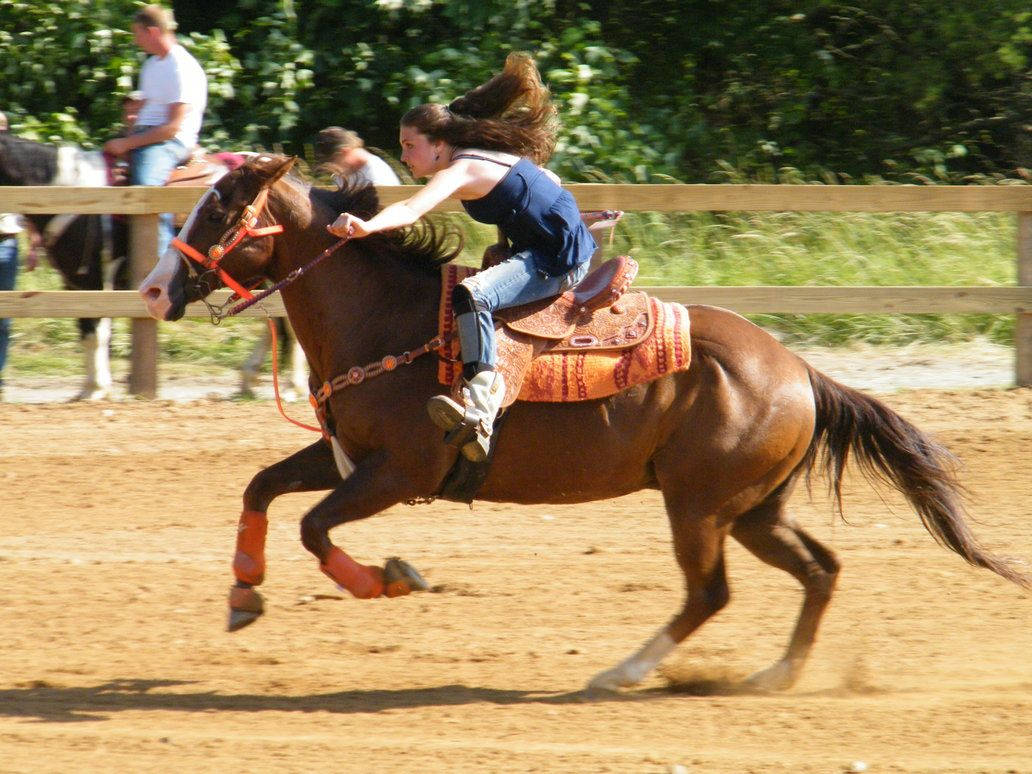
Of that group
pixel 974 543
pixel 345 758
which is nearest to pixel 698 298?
pixel 974 543

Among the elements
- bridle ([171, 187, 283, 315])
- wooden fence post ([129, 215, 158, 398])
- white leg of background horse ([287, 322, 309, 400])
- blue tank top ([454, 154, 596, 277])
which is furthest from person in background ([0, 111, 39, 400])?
blue tank top ([454, 154, 596, 277])

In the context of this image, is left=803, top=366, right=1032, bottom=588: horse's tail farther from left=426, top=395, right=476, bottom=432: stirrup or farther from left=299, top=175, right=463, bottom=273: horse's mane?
left=299, top=175, right=463, bottom=273: horse's mane

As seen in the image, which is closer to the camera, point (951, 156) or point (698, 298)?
point (698, 298)

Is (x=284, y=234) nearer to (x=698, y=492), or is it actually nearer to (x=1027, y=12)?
(x=698, y=492)

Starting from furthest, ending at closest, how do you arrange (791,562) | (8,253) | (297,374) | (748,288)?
(8,253) → (297,374) → (748,288) → (791,562)

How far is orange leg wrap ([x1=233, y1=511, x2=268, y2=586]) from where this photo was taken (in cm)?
524

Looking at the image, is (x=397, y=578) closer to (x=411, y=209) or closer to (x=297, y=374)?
(x=411, y=209)

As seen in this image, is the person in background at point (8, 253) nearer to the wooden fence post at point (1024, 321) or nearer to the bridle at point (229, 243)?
the bridle at point (229, 243)

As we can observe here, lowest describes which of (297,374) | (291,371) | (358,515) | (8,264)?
(291,371)

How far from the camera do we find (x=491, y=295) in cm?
500

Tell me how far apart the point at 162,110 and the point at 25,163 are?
1.04m

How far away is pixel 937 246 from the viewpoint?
1241 cm

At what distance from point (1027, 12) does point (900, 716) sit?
34.5 ft

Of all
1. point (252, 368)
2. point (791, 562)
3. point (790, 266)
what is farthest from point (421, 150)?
point (790, 266)
